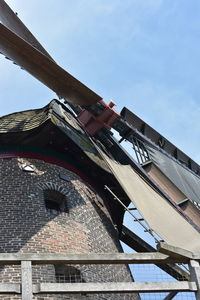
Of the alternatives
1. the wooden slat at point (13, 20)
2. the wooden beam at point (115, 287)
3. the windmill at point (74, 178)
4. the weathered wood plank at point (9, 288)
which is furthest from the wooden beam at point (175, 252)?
the wooden slat at point (13, 20)

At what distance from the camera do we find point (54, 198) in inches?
460

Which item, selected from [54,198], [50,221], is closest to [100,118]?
[54,198]

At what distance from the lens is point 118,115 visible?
580 inches

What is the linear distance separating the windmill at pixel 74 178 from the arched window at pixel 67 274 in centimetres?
2

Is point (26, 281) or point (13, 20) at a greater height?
point (13, 20)

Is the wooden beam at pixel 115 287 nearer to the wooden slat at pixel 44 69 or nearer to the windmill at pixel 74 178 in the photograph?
the windmill at pixel 74 178

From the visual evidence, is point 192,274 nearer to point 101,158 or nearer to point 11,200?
point 11,200

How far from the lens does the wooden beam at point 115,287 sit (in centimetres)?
678

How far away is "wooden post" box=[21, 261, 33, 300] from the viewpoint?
663cm

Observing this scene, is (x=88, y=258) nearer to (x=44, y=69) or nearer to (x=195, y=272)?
(x=195, y=272)

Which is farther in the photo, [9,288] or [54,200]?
[54,200]

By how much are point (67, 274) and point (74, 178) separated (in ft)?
9.23

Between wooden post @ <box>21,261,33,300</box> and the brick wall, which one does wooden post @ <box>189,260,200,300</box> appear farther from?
the brick wall

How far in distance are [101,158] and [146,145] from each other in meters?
2.46
